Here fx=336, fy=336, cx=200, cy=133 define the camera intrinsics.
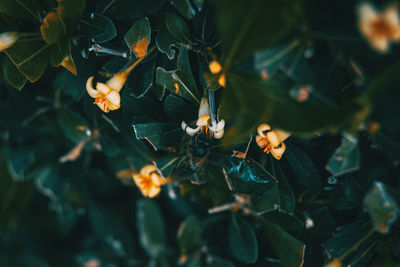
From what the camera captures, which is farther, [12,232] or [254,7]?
[12,232]

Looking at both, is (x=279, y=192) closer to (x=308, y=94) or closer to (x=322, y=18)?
(x=308, y=94)

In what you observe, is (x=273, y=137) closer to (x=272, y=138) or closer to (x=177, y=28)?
(x=272, y=138)

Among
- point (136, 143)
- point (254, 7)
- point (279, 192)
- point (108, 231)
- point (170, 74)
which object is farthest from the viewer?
point (108, 231)

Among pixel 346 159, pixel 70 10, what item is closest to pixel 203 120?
pixel 346 159

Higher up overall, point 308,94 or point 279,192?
point 308,94

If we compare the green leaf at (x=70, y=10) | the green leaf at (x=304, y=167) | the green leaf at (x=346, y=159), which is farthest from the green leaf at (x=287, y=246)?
the green leaf at (x=70, y=10)

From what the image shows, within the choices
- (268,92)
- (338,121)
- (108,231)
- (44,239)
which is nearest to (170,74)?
(268,92)
